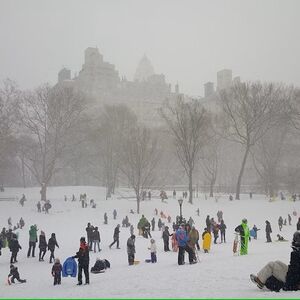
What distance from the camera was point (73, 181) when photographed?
86062mm

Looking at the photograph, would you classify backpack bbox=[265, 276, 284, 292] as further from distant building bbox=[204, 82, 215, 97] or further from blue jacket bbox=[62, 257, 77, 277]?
distant building bbox=[204, 82, 215, 97]

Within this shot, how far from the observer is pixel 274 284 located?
9.67 m

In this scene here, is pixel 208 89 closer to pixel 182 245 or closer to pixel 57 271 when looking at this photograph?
pixel 182 245

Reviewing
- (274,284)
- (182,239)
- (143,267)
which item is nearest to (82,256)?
(143,267)

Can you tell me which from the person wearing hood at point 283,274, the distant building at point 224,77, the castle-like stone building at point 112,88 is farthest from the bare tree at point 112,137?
the distant building at point 224,77

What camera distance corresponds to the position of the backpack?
9.62 m

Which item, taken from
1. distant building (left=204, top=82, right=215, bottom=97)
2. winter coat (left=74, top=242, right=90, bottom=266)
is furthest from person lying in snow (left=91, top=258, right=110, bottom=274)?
distant building (left=204, top=82, right=215, bottom=97)

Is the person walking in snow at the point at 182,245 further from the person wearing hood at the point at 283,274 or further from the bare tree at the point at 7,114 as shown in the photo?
the bare tree at the point at 7,114

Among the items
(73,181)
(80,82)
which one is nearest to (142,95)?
(80,82)

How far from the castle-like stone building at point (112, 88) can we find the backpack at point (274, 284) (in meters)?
116

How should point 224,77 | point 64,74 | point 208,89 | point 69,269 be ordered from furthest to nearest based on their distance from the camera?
point 224,77
point 208,89
point 64,74
point 69,269

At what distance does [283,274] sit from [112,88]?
12893 cm

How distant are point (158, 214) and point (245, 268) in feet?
96.2

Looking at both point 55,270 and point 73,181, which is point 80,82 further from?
point 55,270
